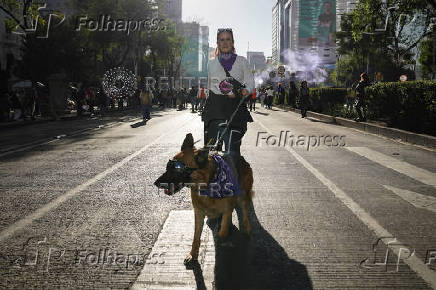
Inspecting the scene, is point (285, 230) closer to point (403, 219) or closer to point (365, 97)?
point (403, 219)

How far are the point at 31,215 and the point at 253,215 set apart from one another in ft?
8.19

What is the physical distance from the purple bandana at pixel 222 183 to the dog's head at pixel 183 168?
32 centimetres

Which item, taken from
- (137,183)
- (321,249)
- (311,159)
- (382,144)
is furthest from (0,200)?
(382,144)

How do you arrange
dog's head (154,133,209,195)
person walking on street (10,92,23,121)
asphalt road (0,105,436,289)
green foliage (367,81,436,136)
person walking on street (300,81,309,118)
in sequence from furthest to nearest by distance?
person walking on street (300,81,309,118), person walking on street (10,92,23,121), green foliage (367,81,436,136), asphalt road (0,105,436,289), dog's head (154,133,209,195)

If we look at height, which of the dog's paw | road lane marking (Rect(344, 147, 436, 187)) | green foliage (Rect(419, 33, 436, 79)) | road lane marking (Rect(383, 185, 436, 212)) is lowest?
the dog's paw

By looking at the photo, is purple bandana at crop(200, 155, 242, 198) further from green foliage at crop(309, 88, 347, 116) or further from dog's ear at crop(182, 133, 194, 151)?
green foliage at crop(309, 88, 347, 116)

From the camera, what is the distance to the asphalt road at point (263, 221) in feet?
12.3

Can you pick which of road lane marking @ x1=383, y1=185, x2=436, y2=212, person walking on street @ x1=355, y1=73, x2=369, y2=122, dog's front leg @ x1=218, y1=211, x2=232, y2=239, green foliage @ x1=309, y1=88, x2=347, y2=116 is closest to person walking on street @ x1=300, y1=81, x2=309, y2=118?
green foliage @ x1=309, y1=88, x2=347, y2=116

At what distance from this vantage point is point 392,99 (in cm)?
1619

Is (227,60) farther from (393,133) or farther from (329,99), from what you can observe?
(329,99)

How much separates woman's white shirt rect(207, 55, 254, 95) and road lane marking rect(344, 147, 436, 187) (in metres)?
3.94

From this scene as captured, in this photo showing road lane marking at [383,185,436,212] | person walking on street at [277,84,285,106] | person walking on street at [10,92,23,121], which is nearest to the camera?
road lane marking at [383,185,436,212]

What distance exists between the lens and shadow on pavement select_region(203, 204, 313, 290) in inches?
140

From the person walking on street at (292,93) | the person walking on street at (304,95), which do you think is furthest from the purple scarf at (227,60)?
the person walking on street at (292,93)
